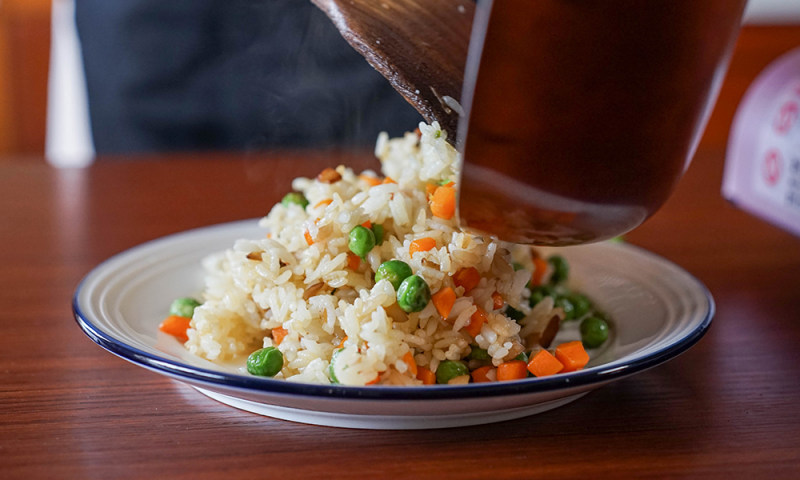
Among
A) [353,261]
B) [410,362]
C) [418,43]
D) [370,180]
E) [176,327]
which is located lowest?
[176,327]

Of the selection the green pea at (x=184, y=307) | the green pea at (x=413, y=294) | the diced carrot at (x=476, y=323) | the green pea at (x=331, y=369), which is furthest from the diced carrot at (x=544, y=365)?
the green pea at (x=184, y=307)

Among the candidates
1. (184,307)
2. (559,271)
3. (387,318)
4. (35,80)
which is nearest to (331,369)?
(387,318)

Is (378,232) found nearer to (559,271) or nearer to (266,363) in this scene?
(266,363)

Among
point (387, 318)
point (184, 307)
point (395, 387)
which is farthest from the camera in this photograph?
point (184, 307)

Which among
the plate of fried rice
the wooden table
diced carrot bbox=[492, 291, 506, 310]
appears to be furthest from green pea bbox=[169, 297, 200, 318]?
diced carrot bbox=[492, 291, 506, 310]

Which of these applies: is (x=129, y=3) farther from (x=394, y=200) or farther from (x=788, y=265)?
(x=788, y=265)

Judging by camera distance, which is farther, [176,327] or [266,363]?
[176,327]

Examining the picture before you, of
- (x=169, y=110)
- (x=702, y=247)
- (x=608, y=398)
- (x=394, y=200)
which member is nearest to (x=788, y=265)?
(x=702, y=247)
